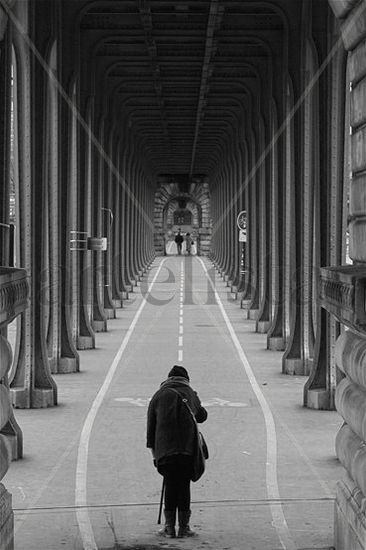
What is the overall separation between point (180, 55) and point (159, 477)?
2383 cm

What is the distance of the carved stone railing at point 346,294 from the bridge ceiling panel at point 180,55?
714 inches

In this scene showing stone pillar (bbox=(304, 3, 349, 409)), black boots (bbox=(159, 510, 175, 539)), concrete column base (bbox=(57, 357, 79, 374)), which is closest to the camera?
black boots (bbox=(159, 510, 175, 539))

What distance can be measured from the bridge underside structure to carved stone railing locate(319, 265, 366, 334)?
0.9 inches

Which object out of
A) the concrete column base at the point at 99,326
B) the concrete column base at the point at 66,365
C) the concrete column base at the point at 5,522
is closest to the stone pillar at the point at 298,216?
the concrete column base at the point at 66,365

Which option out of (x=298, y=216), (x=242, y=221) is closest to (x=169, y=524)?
(x=298, y=216)

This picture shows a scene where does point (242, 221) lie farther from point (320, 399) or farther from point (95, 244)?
point (320, 399)

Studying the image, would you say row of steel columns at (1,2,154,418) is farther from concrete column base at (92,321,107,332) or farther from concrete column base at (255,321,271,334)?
concrete column base at (255,321,271,334)

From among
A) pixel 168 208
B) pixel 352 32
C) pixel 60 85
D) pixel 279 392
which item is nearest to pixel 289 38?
pixel 60 85

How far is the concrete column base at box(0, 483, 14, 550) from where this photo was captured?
11414 millimetres

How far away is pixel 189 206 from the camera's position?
4966 inches

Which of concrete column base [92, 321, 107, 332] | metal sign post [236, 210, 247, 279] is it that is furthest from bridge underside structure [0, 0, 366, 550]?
metal sign post [236, 210, 247, 279]

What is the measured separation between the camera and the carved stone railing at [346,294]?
35.4 ft

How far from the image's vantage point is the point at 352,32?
37.6ft

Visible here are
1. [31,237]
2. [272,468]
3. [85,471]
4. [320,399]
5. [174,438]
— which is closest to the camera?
[174,438]
